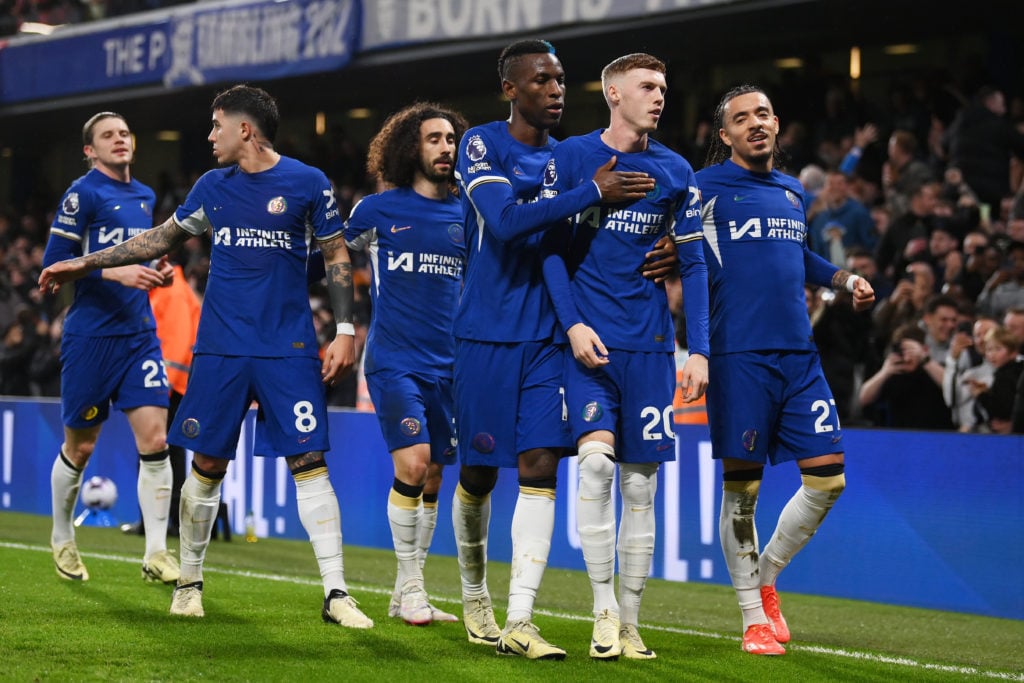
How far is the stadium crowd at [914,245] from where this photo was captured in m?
9.26

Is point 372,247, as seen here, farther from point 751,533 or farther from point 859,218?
point 859,218

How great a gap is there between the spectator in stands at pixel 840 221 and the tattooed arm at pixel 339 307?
596 centimetres

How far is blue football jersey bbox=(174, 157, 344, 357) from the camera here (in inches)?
238

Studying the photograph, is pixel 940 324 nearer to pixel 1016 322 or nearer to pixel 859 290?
pixel 1016 322

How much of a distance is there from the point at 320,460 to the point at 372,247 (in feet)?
3.24

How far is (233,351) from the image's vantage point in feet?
19.7

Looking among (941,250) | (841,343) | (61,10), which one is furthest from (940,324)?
(61,10)

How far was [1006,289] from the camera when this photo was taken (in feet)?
32.6

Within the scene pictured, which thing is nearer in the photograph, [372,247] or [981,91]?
[372,247]

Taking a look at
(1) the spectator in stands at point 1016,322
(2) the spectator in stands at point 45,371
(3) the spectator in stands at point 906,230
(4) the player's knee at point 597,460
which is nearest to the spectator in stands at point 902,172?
(3) the spectator in stands at point 906,230

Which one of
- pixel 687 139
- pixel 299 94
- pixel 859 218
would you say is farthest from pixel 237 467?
pixel 299 94

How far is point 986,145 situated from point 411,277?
257 inches

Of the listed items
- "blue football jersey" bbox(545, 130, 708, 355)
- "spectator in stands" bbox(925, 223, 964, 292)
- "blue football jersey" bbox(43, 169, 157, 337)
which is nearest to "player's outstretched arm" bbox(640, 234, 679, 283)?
"blue football jersey" bbox(545, 130, 708, 355)

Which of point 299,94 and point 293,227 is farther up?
point 299,94
